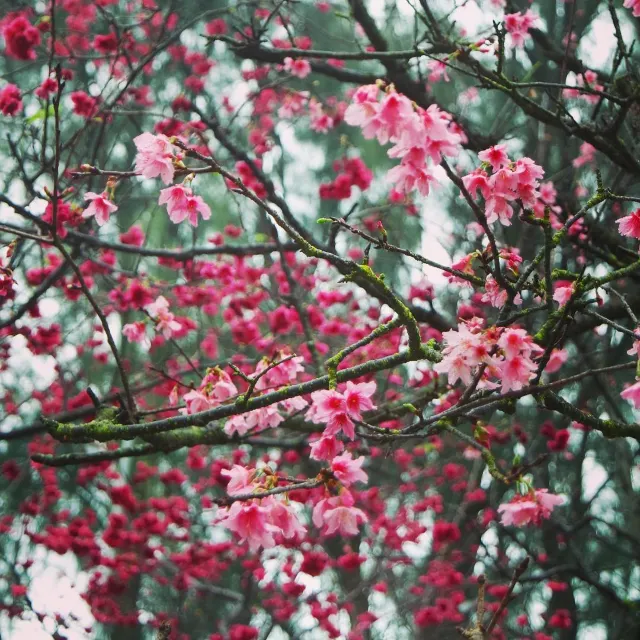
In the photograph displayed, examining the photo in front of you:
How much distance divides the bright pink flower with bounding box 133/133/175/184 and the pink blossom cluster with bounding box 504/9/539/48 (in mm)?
2388

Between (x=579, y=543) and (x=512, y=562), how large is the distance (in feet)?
2.79

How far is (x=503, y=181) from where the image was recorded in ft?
6.45

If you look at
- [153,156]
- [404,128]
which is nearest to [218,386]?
[153,156]

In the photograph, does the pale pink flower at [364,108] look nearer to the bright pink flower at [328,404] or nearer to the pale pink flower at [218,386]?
the bright pink flower at [328,404]

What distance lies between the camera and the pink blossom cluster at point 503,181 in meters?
1.95

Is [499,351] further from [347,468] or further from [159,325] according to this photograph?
[159,325]

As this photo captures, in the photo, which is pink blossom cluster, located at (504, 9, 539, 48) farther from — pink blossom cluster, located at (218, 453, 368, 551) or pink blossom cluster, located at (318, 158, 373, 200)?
pink blossom cluster, located at (218, 453, 368, 551)

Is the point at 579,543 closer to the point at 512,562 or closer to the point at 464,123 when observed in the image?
the point at 512,562

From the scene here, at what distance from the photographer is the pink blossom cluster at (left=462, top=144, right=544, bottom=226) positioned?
195 centimetres

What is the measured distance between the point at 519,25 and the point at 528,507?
2.81 meters

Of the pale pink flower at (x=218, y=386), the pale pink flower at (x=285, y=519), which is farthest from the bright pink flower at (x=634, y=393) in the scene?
the pale pink flower at (x=218, y=386)

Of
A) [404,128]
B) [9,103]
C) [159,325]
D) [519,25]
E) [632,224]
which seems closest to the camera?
[404,128]

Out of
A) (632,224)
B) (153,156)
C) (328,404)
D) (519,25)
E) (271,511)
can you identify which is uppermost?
(519,25)

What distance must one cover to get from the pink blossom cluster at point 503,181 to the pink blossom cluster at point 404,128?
31 cm
